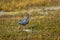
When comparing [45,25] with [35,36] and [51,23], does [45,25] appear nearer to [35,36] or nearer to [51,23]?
[51,23]

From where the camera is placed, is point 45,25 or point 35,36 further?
point 45,25

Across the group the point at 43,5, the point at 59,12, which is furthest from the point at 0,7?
the point at 59,12

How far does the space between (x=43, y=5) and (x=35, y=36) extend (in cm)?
843

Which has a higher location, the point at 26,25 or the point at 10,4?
the point at 26,25

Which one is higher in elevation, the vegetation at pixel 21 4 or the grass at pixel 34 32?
the grass at pixel 34 32

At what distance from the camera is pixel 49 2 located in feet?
56.2

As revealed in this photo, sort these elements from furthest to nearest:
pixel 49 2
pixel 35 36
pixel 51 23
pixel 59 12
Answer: pixel 49 2 < pixel 59 12 < pixel 51 23 < pixel 35 36

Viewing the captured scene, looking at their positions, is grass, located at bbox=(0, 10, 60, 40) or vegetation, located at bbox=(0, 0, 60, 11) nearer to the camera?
grass, located at bbox=(0, 10, 60, 40)

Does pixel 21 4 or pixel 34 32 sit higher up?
pixel 34 32

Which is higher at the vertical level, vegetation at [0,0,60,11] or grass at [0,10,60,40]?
grass at [0,10,60,40]

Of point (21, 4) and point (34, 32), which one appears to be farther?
point (21, 4)

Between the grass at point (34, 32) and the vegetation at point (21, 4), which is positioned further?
the vegetation at point (21, 4)

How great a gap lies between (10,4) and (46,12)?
349 cm

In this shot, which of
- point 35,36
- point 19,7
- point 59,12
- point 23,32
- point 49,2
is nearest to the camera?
point 35,36
